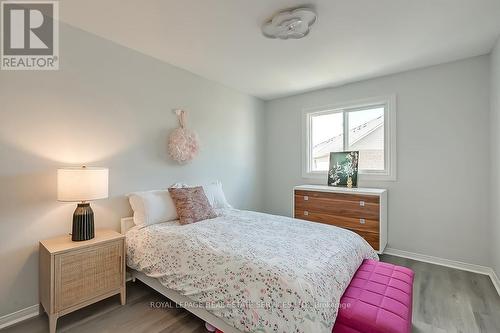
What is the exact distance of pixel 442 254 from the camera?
291 cm

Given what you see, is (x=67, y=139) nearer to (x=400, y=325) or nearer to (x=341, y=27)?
(x=341, y=27)

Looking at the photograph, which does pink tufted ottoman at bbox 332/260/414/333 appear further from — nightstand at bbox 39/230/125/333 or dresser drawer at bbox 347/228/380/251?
nightstand at bbox 39/230/125/333

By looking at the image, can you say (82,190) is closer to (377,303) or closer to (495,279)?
(377,303)

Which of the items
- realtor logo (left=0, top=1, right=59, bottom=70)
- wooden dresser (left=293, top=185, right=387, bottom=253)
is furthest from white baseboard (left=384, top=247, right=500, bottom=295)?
realtor logo (left=0, top=1, right=59, bottom=70)

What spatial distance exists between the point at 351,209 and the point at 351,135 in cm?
123

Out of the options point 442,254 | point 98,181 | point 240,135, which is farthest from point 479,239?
point 98,181

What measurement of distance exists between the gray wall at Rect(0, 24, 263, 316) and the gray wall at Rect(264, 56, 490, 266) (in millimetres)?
2634

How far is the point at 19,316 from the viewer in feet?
6.19

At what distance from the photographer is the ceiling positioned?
1.87 meters

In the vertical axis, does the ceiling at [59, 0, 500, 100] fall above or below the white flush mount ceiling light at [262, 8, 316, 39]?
above

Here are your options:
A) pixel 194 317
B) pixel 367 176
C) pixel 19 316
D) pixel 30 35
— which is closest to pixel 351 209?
pixel 367 176

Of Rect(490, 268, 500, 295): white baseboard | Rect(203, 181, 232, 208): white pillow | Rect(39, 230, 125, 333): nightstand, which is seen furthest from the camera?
Rect(203, 181, 232, 208): white pillow

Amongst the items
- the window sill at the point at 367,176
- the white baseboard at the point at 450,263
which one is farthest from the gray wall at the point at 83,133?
the white baseboard at the point at 450,263

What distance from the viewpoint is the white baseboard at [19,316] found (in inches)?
71.8
